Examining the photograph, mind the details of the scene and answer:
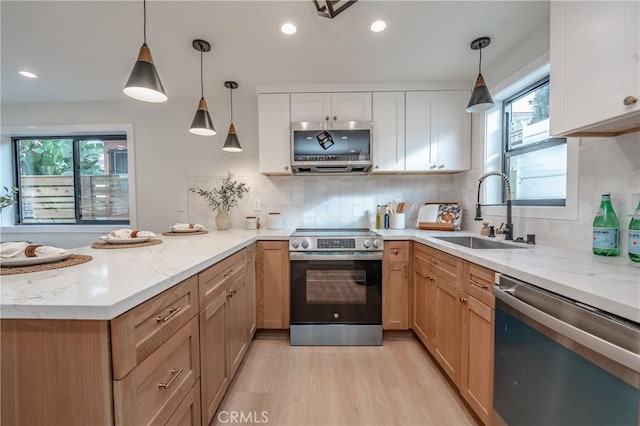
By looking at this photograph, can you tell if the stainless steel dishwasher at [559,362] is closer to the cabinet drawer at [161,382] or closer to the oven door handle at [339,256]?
the oven door handle at [339,256]

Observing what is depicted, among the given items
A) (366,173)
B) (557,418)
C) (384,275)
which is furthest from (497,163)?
(557,418)

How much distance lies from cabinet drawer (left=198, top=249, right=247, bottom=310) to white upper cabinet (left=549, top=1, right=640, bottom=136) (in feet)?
6.00

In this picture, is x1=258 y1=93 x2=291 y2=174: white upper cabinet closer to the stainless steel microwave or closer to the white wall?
the stainless steel microwave

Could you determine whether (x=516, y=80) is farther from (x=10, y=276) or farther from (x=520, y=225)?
(x=10, y=276)

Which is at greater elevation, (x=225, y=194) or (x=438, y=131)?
(x=438, y=131)

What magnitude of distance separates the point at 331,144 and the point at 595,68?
172 cm

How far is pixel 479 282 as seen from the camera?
1321mm

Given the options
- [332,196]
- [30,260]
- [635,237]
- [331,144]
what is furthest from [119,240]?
[635,237]

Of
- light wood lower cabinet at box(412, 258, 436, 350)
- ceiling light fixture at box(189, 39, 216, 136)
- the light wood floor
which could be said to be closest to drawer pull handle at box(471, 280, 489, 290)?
light wood lower cabinet at box(412, 258, 436, 350)

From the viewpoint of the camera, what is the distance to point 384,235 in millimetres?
2258

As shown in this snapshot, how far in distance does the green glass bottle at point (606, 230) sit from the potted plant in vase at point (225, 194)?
282cm

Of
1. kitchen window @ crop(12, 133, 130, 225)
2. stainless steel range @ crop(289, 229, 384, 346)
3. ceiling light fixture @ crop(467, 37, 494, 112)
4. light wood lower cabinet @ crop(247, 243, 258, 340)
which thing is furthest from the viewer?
kitchen window @ crop(12, 133, 130, 225)

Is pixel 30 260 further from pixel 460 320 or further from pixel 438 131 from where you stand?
pixel 438 131

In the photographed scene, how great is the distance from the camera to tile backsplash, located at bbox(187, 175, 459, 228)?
286 cm
